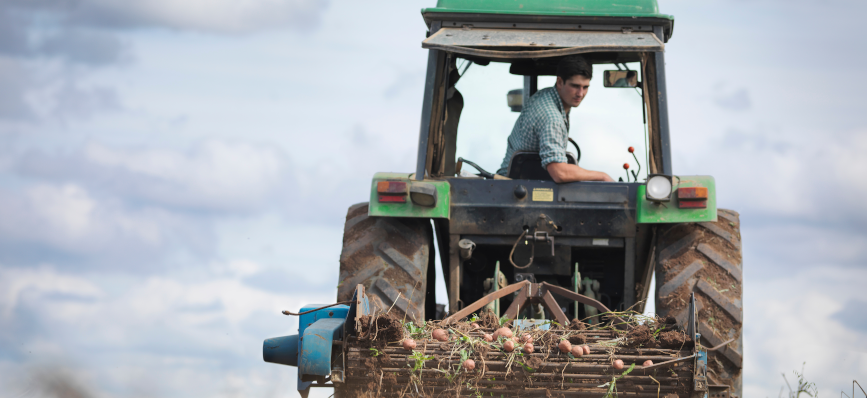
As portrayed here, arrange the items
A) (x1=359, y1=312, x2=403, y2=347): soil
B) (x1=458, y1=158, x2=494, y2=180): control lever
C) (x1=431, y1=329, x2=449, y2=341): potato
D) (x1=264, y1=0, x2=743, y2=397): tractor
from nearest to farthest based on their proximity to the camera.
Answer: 1. (x1=359, y1=312, x2=403, y2=347): soil
2. (x1=431, y1=329, x2=449, y2=341): potato
3. (x1=264, y1=0, x2=743, y2=397): tractor
4. (x1=458, y1=158, x2=494, y2=180): control lever

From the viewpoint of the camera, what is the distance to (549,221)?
5.23 meters

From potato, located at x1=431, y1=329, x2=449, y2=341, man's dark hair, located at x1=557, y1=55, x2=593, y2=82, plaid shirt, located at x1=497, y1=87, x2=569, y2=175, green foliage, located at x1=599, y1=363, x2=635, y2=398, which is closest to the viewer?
green foliage, located at x1=599, y1=363, x2=635, y2=398

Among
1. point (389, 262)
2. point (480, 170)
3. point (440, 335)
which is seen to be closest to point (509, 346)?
point (440, 335)

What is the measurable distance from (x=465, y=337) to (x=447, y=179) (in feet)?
5.27

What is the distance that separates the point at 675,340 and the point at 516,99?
2.85 metres

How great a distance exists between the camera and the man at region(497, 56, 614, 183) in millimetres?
5301

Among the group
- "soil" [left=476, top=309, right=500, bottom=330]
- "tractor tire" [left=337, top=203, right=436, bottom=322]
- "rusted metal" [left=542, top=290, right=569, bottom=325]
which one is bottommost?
"soil" [left=476, top=309, right=500, bottom=330]

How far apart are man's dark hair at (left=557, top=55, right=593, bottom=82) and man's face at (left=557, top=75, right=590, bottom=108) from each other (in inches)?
1.0

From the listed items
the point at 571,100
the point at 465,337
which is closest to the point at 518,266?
the point at 571,100

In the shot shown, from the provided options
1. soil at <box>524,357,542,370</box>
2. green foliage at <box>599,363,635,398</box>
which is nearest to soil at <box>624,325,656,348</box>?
green foliage at <box>599,363,635,398</box>

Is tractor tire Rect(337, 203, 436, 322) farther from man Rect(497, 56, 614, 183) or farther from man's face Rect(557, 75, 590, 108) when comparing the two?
man's face Rect(557, 75, 590, 108)

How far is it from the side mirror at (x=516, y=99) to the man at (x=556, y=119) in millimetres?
456

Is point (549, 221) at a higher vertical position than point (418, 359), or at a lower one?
higher

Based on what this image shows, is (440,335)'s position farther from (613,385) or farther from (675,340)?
(675,340)
